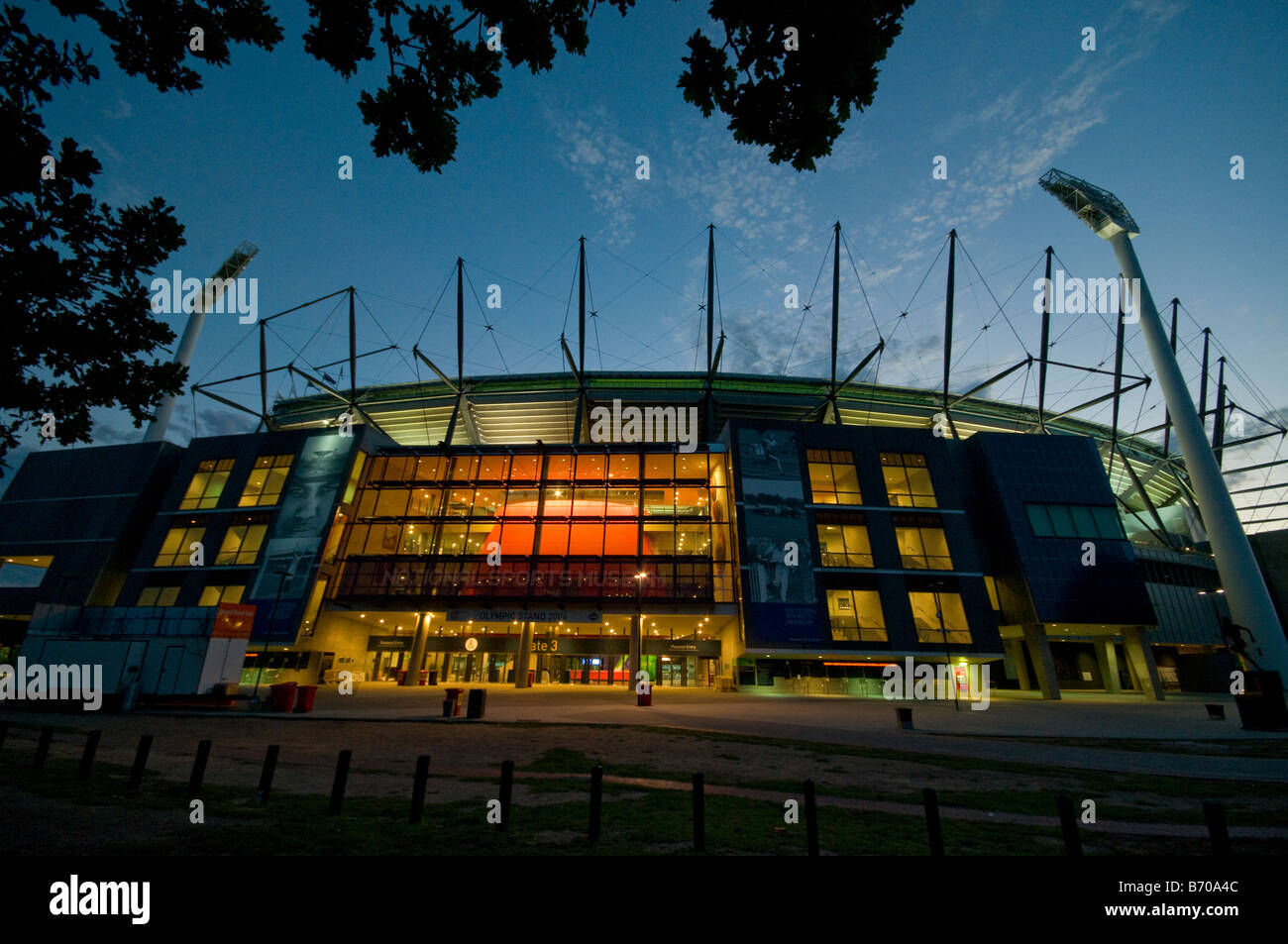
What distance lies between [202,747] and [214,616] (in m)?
19.9

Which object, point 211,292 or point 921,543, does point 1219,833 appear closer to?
point 921,543

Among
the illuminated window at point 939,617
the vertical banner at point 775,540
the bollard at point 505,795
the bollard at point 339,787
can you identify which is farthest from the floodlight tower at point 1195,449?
the bollard at point 339,787

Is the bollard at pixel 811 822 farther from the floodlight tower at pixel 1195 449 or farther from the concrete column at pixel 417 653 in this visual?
the floodlight tower at pixel 1195 449

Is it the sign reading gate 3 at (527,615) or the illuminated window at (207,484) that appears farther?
the illuminated window at (207,484)

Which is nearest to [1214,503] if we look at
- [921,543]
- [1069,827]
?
[921,543]

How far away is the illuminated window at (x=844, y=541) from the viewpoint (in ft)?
121

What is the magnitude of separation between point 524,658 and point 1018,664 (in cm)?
3774

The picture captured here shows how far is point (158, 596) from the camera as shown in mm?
39094

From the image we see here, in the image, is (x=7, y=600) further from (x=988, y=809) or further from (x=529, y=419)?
(x=988, y=809)

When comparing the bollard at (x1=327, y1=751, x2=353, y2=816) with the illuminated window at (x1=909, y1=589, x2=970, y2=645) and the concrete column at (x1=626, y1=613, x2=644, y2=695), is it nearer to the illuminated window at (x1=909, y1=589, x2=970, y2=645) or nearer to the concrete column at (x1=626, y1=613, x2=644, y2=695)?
the concrete column at (x1=626, y1=613, x2=644, y2=695)

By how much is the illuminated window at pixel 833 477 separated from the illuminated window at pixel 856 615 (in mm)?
6466

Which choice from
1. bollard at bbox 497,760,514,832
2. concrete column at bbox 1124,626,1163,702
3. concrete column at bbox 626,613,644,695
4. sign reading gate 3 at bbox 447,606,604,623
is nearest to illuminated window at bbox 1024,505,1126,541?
concrete column at bbox 1124,626,1163,702
